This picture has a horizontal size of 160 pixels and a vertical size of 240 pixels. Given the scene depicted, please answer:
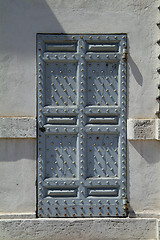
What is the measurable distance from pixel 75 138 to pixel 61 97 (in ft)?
1.72

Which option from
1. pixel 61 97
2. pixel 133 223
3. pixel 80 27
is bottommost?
pixel 133 223

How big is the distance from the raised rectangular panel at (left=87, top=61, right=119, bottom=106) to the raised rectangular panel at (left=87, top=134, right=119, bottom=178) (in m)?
0.44

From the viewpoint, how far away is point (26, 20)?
4.05 metres

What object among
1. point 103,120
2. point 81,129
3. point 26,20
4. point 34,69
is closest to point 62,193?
point 81,129

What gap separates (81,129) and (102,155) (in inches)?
15.9

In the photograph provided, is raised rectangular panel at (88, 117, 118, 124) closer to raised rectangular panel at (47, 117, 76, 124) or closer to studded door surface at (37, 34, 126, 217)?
studded door surface at (37, 34, 126, 217)

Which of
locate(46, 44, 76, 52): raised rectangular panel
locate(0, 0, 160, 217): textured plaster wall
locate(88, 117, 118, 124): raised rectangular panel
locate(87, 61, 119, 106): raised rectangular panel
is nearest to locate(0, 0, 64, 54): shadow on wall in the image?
locate(0, 0, 160, 217): textured plaster wall

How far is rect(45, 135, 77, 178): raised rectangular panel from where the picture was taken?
4094mm

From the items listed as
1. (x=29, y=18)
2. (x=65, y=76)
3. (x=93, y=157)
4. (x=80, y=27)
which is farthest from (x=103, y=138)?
(x=29, y=18)

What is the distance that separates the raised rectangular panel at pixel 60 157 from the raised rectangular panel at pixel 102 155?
19 centimetres

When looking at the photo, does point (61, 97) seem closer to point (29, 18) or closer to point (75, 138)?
point (75, 138)

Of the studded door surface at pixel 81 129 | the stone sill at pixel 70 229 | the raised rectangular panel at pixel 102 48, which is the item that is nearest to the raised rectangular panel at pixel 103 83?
the studded door surface at pixel 81 129

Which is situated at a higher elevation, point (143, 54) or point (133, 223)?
point (143, 54)

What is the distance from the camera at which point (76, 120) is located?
412 centimetres
